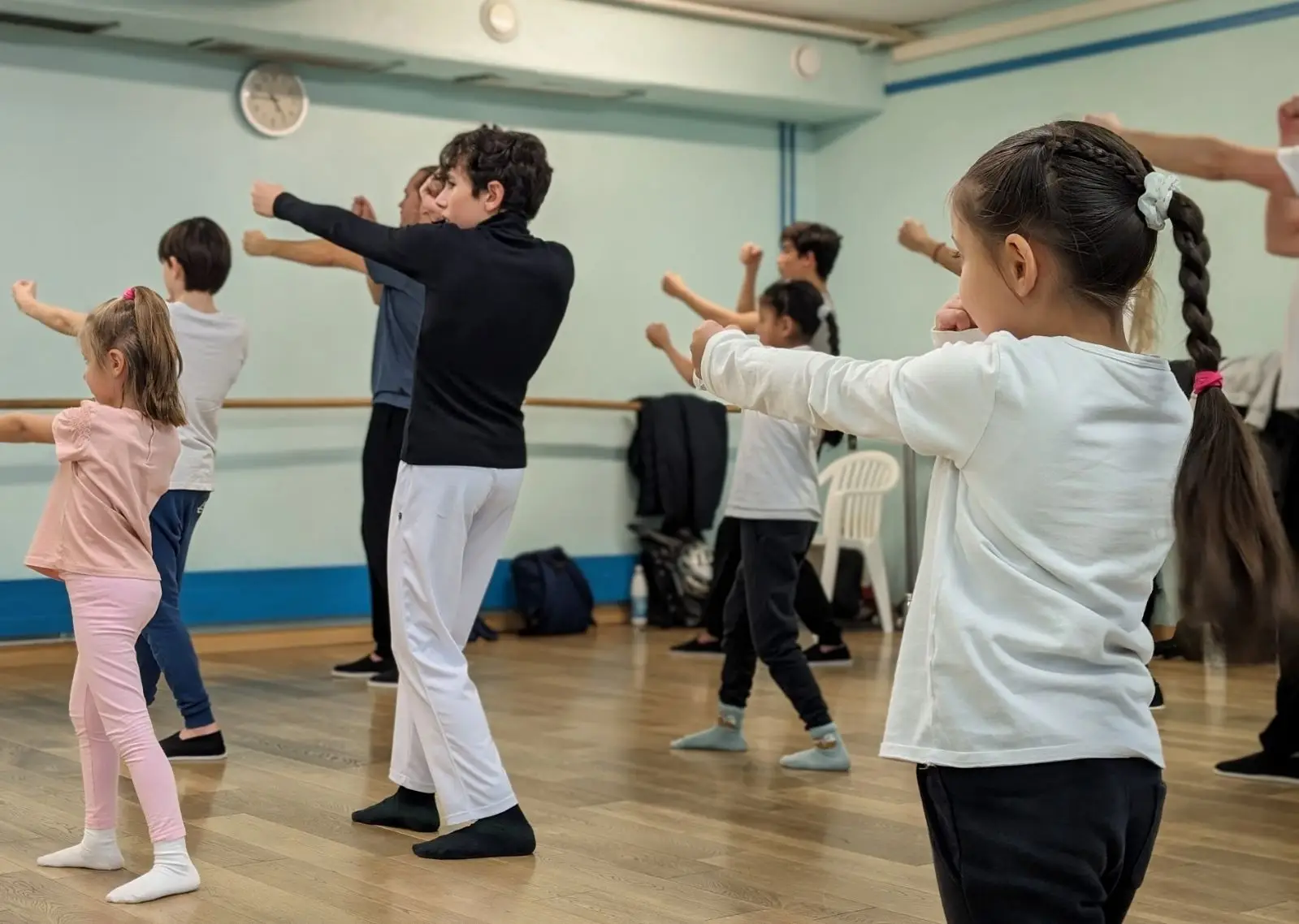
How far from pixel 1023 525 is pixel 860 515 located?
5.95 m

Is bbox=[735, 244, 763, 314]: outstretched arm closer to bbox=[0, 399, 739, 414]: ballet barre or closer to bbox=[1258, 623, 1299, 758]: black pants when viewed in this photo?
bbox=[0, 399, 739, 414]: ballet barre

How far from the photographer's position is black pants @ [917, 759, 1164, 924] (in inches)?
52.4

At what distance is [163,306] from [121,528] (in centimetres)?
41

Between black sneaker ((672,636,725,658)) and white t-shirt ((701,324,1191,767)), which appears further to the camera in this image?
black sneaker ((672,636,725,658))

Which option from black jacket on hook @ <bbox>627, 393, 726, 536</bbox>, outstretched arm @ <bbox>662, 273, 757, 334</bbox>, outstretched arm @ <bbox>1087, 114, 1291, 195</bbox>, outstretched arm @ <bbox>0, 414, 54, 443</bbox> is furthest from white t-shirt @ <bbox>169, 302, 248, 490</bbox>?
black jacket on hook @ <bbox>627, 393, 726, 536</bbox>

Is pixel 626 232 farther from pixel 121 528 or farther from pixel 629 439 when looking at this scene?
pixel 121 528

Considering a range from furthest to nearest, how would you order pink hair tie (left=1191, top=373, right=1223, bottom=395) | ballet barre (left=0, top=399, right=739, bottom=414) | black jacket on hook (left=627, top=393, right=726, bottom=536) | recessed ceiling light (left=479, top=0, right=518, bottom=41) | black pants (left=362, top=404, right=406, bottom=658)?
black jacket on hook (left=627, top=393, right=726, bottom=536)
recessed ceiling light (left=479, top=0, right=518, bottom=41)
ballet barre (left=0, top=399, right=739, bottom=414)
black pants (left=362, top=404, right=406, bottom=658)
pink hair tie (left=1191, top=373, right=1223, bottom=395)

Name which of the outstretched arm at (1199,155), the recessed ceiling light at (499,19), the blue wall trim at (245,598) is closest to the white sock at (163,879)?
the outstretched arm at (1199,155)

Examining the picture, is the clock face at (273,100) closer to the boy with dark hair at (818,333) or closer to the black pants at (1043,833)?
the boy with dark hair at (818,333)

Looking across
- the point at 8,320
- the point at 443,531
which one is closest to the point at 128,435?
the point at 443,531

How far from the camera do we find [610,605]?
7340mm

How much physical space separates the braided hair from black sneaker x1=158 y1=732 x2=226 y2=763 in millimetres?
2975

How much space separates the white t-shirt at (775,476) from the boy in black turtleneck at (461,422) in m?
1.05

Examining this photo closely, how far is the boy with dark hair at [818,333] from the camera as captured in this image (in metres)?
4.93
